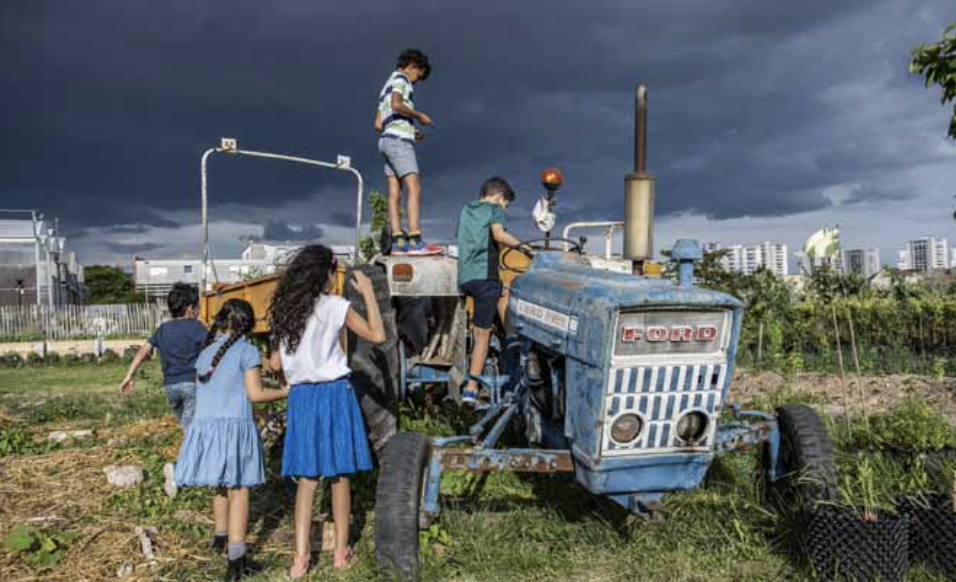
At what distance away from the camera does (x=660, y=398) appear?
3125mm

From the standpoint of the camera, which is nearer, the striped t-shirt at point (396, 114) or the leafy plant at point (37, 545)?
the leafy plant at point (37, 545)

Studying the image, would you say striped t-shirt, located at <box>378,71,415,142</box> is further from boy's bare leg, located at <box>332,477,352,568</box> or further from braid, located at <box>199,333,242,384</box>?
boy's bare leg, located at <box>332,477,352,568</box>

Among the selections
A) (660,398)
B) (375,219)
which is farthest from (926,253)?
(660,398)

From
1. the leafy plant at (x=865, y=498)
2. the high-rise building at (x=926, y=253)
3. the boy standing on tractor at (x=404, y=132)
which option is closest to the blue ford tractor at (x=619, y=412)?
the leafy plant at (x=865, y=498)

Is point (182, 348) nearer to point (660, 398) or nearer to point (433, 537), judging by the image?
point (433, 537)


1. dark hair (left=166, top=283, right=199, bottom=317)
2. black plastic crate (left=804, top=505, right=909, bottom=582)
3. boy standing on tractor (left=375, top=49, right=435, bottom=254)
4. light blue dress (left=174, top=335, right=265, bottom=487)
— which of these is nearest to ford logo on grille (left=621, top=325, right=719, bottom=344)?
black plastic crate (left=804, top=505, right=909, bottom=582)

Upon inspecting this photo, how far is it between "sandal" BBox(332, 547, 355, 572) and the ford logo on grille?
1722mm

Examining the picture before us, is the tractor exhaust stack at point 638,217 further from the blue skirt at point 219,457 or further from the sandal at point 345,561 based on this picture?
the blue skirt at point 219,457

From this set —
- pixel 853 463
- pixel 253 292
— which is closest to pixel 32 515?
pixel 253 292

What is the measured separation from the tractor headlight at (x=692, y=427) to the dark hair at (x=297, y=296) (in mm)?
1764

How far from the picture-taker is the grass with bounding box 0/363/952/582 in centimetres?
346

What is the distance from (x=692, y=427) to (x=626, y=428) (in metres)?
0.32

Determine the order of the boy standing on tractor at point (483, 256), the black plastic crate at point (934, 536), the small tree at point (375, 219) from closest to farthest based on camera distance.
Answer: the black plastic crate at point (934, 536), the boy standing on tractor at point (483, 256), the small tree at point (375, 219)

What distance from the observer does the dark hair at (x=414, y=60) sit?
5520 mm
